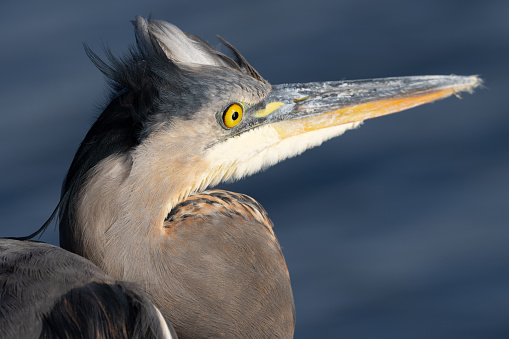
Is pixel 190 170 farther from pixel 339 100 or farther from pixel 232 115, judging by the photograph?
pixel 339 100

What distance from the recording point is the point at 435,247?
4.92 m

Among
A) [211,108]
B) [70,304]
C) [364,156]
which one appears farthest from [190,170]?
[364,156]

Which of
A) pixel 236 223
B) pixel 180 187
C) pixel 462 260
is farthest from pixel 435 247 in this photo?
pixel 180 187

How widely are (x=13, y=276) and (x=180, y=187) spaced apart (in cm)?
64

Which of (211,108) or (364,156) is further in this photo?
(364,156)

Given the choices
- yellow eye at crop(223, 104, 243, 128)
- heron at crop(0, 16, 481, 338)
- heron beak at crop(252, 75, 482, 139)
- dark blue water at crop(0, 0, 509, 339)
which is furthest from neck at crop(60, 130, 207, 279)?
dark blue water at crop(0, 0, 509, 339)

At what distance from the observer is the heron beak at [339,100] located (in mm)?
3225

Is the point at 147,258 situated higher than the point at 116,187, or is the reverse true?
the point at 116,187

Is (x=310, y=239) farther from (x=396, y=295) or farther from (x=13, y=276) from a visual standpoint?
(x=13, y=276)

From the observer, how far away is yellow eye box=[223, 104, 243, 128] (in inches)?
119

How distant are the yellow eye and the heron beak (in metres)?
0.10

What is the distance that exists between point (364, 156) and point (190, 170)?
2492 millimetres

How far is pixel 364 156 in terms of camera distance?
5.29 meters

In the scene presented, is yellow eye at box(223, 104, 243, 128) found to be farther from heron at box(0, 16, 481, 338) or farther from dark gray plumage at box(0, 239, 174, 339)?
dark gray plumage at box(0, 239, 174, 339)
